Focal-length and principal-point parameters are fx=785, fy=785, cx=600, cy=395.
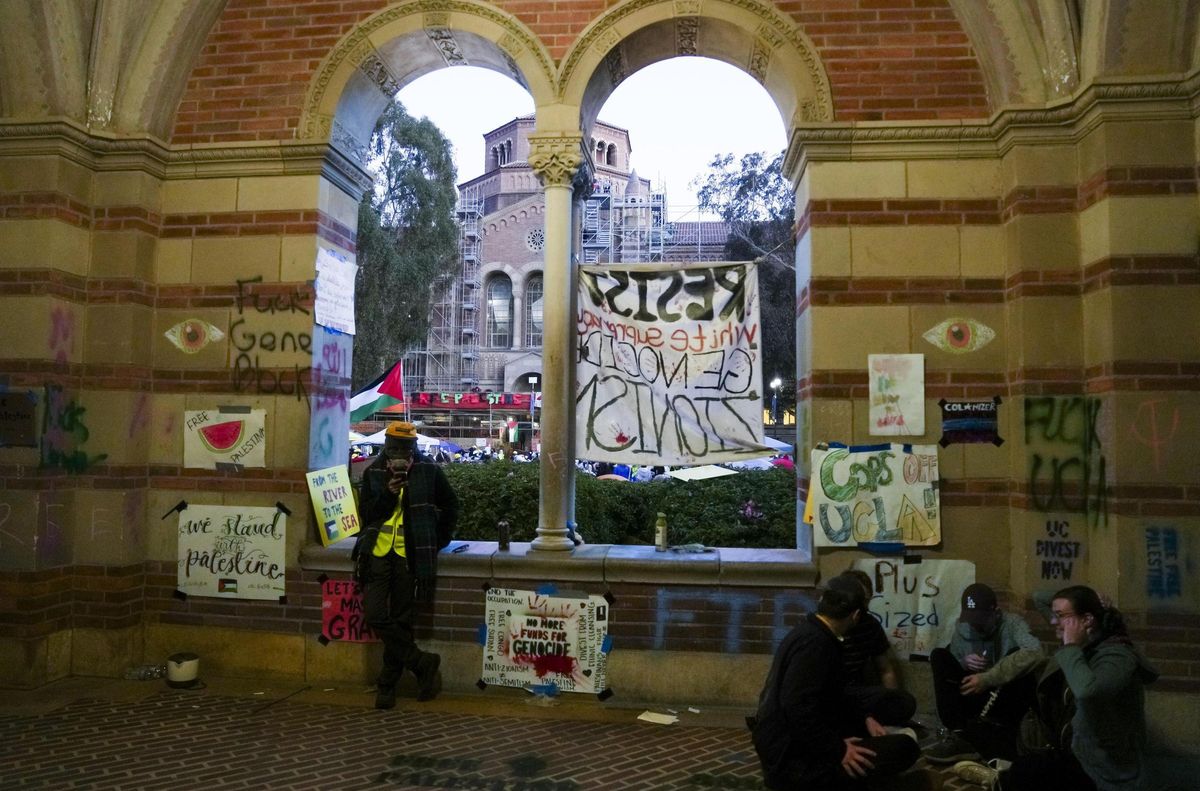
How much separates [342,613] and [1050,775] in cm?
474

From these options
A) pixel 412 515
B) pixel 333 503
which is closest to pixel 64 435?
pixel 333 503

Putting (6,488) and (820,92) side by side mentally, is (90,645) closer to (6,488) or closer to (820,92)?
(6,488)

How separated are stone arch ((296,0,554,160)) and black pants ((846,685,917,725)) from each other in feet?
15.8

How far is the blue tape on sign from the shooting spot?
18.2ft

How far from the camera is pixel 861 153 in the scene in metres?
5.82

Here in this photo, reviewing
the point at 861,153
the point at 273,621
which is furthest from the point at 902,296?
the point at 273,621

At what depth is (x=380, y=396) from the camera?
25.1 ft

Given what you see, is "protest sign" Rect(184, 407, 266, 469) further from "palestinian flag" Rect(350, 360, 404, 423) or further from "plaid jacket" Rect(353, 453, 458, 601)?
"palestinian flag" Rect(350, 360, 404, 423)

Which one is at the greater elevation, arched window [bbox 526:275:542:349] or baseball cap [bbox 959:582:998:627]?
arched window [bbox 526:275:542:349]

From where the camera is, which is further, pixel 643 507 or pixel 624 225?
pixel 624 225

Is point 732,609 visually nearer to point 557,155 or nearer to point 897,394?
point 897,394

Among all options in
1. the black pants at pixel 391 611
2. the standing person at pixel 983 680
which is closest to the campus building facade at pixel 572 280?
the black pants at pixel 391 611

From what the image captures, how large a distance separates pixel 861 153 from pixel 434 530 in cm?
420

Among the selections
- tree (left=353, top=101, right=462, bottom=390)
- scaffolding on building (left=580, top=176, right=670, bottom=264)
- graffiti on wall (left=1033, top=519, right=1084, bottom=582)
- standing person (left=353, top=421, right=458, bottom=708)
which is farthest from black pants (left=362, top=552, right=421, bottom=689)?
scaffolding on building (left=580, top=176, right=670, bottom=264)
